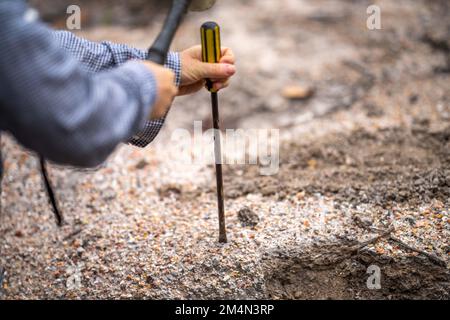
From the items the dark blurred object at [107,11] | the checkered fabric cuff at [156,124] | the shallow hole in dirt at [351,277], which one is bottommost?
the shallow hole in dirt at [351,277]

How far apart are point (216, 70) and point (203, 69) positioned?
0.05 metres

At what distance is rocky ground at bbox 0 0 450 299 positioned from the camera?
6.15 feet

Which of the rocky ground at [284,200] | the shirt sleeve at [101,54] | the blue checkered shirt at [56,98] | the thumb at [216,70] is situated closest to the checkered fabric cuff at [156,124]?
the shirt sleeve at [101,54]

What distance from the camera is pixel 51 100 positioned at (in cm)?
104

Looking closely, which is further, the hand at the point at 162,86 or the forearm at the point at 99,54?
the forearm at the point at 99,54

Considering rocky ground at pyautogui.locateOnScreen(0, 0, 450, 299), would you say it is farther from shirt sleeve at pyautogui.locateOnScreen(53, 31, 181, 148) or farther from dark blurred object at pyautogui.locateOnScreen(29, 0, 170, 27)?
dark blurred object at pyautogui.locateOnScreen(29, 0, 170, 27)

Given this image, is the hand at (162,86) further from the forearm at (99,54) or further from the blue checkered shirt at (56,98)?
the forearm at (99,54)

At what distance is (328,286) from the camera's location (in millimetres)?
1837

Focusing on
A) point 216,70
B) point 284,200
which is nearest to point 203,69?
point 216,70

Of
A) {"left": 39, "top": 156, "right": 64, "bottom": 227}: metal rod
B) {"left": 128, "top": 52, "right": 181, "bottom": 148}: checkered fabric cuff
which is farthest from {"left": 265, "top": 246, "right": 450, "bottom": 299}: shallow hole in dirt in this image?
{"left": 39, "top": 156, "right": 64, "bottom": 227}: metal rod

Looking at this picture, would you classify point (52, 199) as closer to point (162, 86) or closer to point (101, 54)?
point (101, 54)

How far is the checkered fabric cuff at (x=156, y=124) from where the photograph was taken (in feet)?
5.47

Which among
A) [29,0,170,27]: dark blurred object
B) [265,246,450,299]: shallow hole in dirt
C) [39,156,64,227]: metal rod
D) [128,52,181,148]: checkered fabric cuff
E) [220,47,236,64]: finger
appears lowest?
[265,246,450,299]: shallow hole in dirt

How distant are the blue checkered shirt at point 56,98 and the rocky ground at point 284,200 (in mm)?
962
